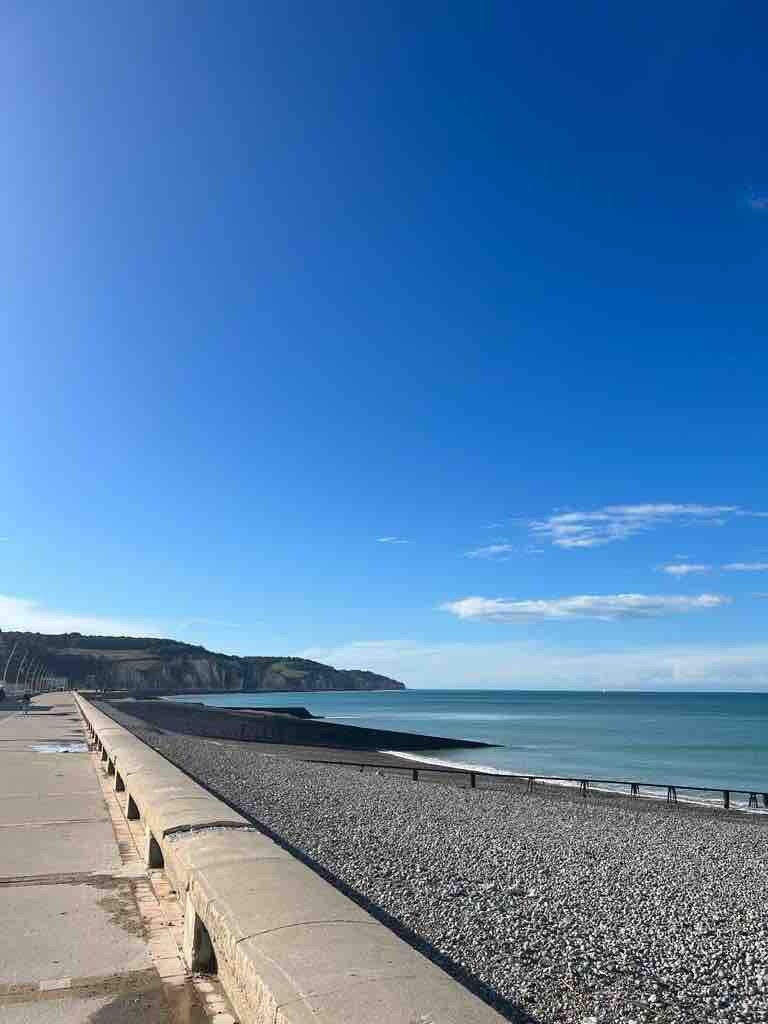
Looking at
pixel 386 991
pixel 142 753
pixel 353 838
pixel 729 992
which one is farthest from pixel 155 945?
pixel 142 753

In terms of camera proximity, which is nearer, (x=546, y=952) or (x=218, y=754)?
(x=546, y=952)

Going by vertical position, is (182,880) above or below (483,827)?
above

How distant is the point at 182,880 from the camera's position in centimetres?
535

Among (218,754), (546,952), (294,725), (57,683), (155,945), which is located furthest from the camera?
(57,683)

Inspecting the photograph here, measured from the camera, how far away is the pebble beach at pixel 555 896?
542 cm

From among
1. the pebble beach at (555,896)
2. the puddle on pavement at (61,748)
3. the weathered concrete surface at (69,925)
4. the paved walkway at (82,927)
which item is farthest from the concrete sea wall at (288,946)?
the puddle on pavement at (61,748)

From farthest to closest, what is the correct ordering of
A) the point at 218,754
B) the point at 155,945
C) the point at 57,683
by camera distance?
1. the point at 57,683
2. the point at 218,754
3. the point at 155,945

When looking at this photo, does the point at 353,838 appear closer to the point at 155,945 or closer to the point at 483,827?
the point at 483,827

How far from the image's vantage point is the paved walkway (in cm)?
403

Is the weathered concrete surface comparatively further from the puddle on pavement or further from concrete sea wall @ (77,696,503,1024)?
the puddle on pavement

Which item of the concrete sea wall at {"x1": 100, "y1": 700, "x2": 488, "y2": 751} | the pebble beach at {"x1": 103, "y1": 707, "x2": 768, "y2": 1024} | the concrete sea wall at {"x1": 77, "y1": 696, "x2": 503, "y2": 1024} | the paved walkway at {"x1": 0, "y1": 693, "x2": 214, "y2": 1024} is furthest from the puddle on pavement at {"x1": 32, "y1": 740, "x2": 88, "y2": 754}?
the concrete sea wall at {"x1": 100, "y1": 700, "x2": 488, "y2": 751}

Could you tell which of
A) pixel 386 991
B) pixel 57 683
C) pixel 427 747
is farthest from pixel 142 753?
pixel 57 683

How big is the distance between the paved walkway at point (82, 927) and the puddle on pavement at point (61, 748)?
10.1 meters

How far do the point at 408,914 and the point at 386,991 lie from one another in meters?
4.24
